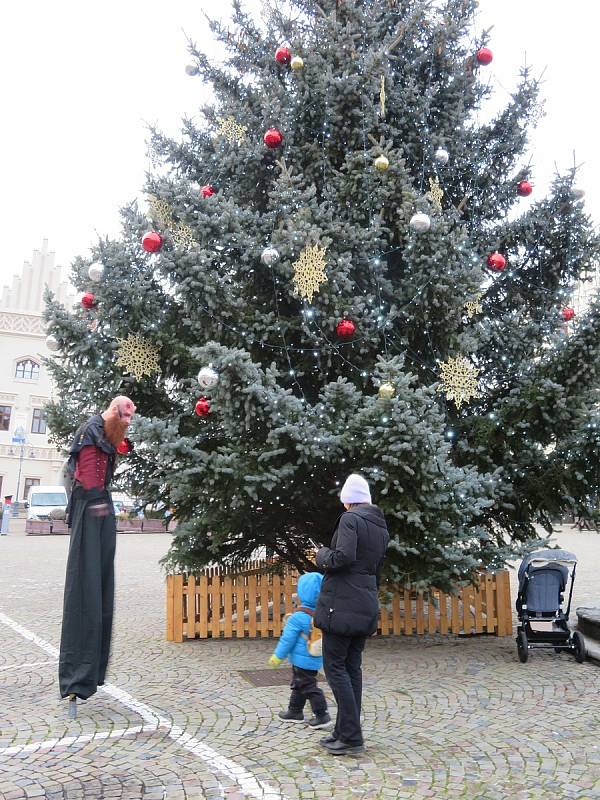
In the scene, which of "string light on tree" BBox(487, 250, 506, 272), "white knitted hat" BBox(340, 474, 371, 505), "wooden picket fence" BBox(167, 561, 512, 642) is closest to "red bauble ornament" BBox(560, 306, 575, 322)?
"string light on tree" BBox(487, 250, 506, 272)

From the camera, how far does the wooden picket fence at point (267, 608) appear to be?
26.8ft

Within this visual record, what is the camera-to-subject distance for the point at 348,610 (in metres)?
4.43

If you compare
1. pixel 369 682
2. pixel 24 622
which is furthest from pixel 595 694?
pixel 24 622

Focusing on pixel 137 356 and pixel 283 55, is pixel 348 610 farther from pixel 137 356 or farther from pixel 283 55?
pixel 283 55

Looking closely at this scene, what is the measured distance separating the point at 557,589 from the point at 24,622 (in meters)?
6.98

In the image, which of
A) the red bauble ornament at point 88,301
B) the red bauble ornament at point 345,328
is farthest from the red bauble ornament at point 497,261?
the red bauble ornament at point 88,301

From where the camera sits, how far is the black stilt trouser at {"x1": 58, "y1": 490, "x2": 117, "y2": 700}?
4992mm

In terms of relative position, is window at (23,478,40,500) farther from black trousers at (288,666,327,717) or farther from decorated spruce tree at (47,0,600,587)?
black trousers at (288,666,327,717)

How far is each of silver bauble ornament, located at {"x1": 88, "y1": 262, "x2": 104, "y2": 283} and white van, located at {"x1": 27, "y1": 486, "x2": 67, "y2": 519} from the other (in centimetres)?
2873

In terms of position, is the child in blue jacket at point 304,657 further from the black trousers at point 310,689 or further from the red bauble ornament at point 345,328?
the red bauble ornament at point 345,328

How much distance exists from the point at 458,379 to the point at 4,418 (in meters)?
46.8

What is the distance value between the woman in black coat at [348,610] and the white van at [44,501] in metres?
31.3

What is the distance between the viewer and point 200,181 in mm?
9328

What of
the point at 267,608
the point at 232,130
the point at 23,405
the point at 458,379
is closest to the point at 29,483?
the point at 23,405
